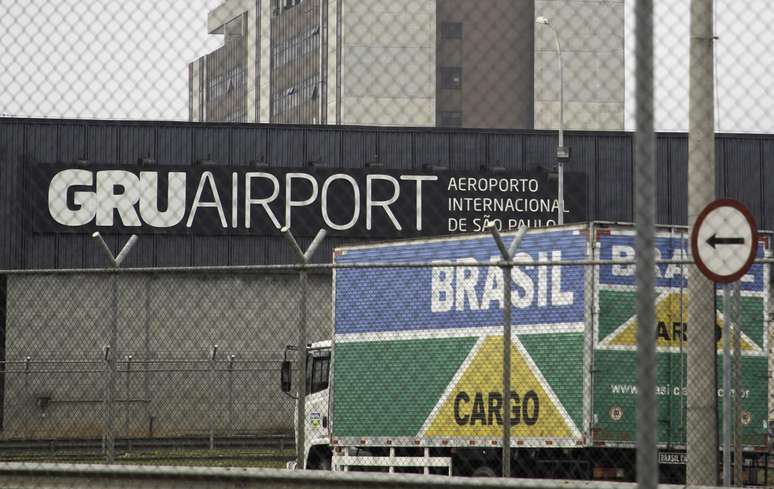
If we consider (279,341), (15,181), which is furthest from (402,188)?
(15,181)

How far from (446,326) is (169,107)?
7.71 metres

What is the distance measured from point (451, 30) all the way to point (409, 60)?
75053 mm

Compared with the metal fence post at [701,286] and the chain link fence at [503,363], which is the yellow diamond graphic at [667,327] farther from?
the metal fence post at [701,286]

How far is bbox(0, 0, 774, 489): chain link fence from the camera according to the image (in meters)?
8.21

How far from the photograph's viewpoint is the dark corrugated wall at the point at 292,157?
3269 centimetres

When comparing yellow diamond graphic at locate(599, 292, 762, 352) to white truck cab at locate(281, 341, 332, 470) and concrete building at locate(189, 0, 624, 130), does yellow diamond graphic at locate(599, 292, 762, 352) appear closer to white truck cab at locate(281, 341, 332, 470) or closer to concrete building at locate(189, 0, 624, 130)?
concrete building at locate(189, 0, 624, 130)

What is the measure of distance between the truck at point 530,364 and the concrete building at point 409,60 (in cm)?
181

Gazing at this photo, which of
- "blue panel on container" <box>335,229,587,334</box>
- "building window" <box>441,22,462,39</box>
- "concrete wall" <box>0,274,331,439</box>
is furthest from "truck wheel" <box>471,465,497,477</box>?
"building window" <box>441,22,462,39</box>

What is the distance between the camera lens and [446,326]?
1552cm

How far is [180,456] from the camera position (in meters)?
18.7

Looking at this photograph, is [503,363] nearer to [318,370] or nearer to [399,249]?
[399,249]

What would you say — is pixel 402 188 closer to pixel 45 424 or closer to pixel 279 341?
pixel 279 341

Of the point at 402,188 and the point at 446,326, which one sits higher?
the point at 402,188

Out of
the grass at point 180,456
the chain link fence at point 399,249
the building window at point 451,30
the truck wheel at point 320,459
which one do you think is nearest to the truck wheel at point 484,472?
the chain link fence at point 399,249
